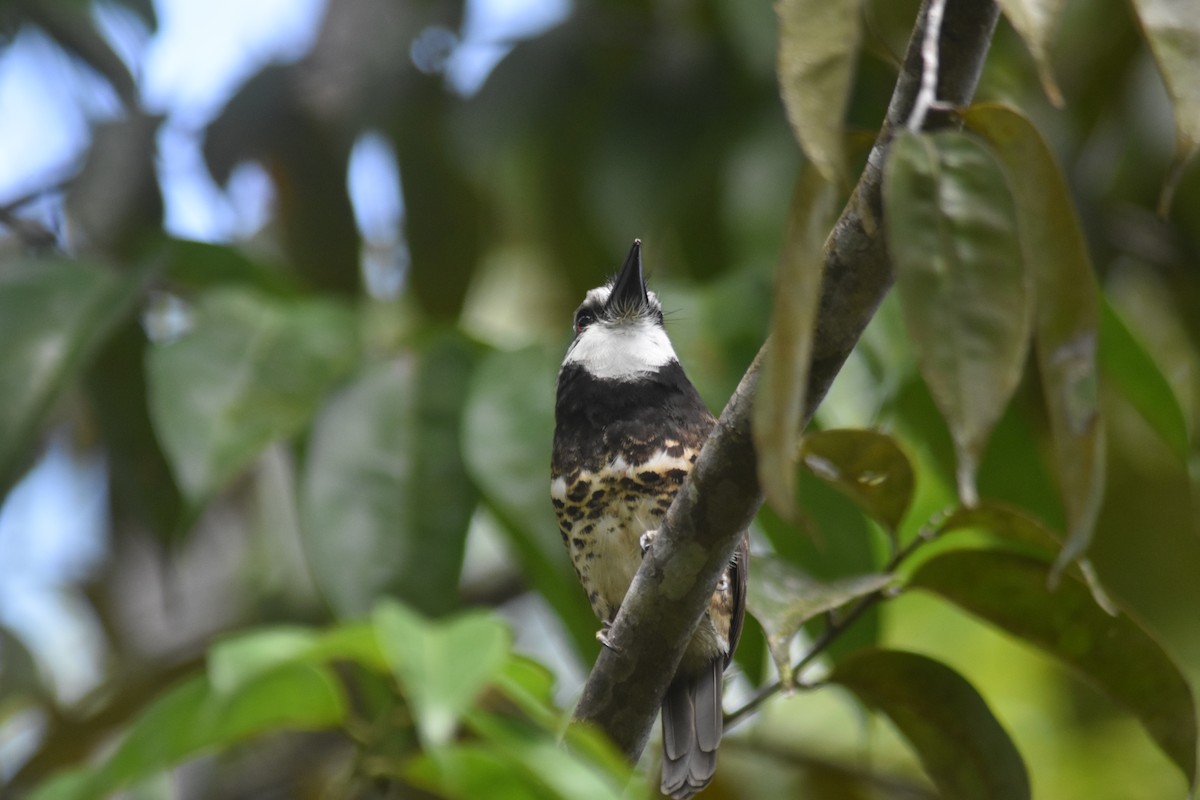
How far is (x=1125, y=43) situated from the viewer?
314cm

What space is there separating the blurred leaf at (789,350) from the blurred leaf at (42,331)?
1.50 m

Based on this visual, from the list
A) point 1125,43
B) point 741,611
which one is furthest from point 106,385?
point 1125,43

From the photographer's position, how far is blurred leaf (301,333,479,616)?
75.8 inches

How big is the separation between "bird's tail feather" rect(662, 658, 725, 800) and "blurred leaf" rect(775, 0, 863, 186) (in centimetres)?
123

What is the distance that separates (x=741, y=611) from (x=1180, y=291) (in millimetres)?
1611

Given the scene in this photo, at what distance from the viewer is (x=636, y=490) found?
221cm

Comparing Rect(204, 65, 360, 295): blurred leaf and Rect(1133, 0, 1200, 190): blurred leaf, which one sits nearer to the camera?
Rect(1133, 0, 1200, 190): blurred leaf

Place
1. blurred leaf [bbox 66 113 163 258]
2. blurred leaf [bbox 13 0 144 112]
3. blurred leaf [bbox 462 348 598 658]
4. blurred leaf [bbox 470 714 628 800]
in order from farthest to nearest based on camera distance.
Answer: blurred leaf [bbox 13 0 144 112] < blurred leaf [bbox 66 113 163 258] < blurred leaf [bbox 462 348 598 658] < blurred leaf [bbox 470 714 628 800]

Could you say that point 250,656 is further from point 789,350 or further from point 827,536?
point 827,536

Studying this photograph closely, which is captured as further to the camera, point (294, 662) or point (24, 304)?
point (24, 304)

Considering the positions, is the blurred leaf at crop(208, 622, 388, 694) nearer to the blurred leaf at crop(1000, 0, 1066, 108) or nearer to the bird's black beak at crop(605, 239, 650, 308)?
the blurred leaf at crop(1000, 0, 1066, 108)

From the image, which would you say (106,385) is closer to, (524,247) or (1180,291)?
(524,247)

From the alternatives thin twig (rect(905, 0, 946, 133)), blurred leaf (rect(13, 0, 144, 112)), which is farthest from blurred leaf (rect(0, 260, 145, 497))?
thin twig (rect(905, 0, 946, 133))

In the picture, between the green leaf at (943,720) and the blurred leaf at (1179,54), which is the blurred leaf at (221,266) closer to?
the green leaf at (943,720)
